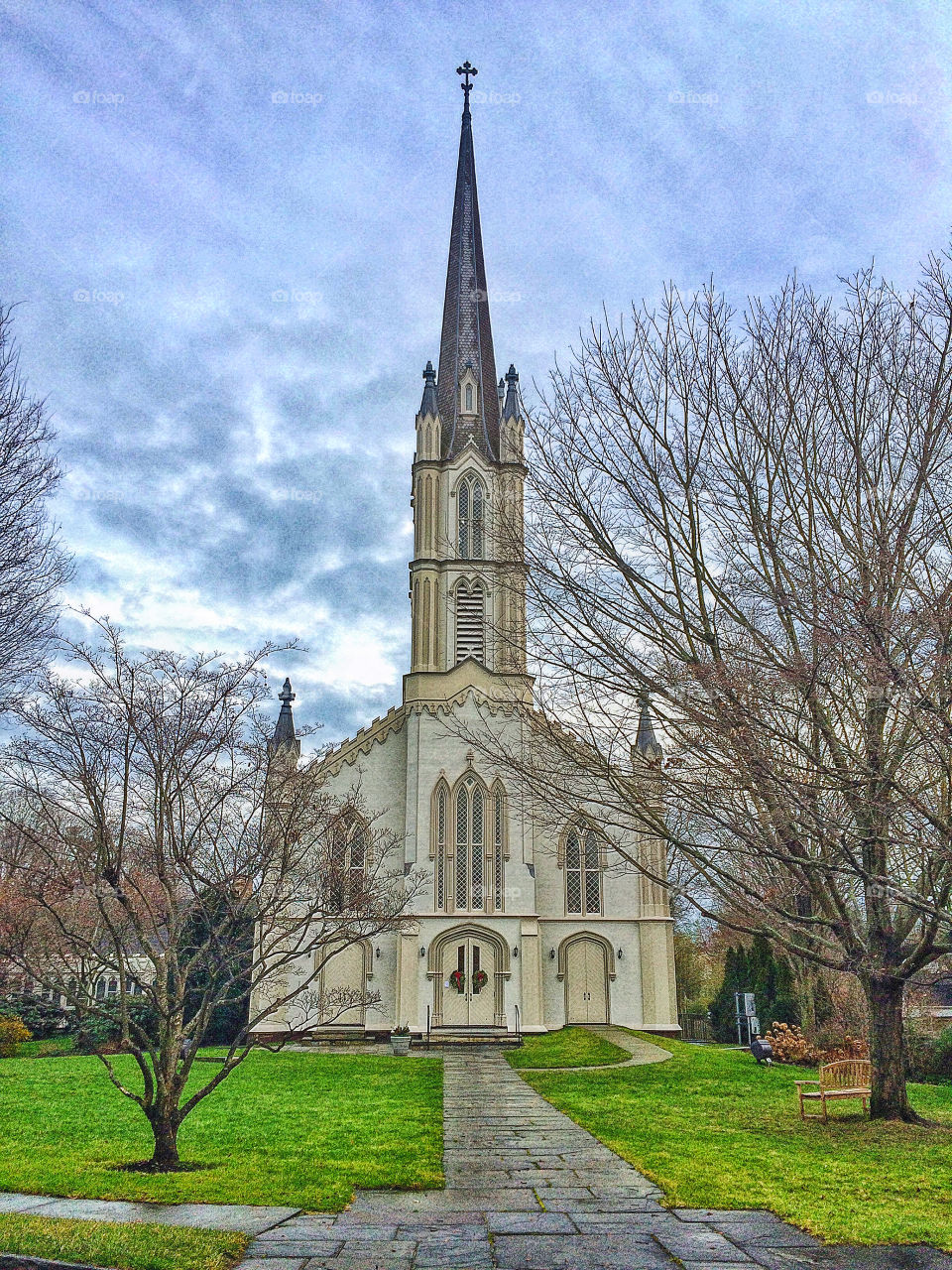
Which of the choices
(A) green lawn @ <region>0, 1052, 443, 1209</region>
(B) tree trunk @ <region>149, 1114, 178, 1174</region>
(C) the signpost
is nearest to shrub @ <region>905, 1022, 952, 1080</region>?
(C) the signpost

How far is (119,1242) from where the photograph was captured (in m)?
6.42

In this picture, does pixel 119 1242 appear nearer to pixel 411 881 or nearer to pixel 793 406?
pixel 793 406

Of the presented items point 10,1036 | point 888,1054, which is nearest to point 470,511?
point 10,1036

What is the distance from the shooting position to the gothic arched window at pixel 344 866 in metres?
11.6

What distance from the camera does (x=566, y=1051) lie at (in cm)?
2430

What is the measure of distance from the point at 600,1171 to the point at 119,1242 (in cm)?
480

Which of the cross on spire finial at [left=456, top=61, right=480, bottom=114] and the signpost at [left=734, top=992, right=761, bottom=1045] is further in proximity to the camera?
the cross on spire finial at [left=456, top=61, right=480, bottom=114]

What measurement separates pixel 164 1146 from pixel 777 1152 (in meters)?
6.31

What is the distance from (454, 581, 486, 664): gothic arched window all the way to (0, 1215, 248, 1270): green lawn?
2841 centimetres

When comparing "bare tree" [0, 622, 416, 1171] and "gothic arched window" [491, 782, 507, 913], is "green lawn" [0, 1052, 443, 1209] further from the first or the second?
"gothic arched window" [491, 782, 507, 913]

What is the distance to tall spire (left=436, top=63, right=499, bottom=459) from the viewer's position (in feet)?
131

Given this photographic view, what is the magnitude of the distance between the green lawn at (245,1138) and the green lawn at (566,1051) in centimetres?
428

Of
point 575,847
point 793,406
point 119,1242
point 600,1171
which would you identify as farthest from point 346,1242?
point 575,847

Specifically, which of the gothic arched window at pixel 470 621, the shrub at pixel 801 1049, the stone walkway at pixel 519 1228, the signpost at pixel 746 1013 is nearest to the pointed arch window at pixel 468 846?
the gothic arched window at pixel 470 621
